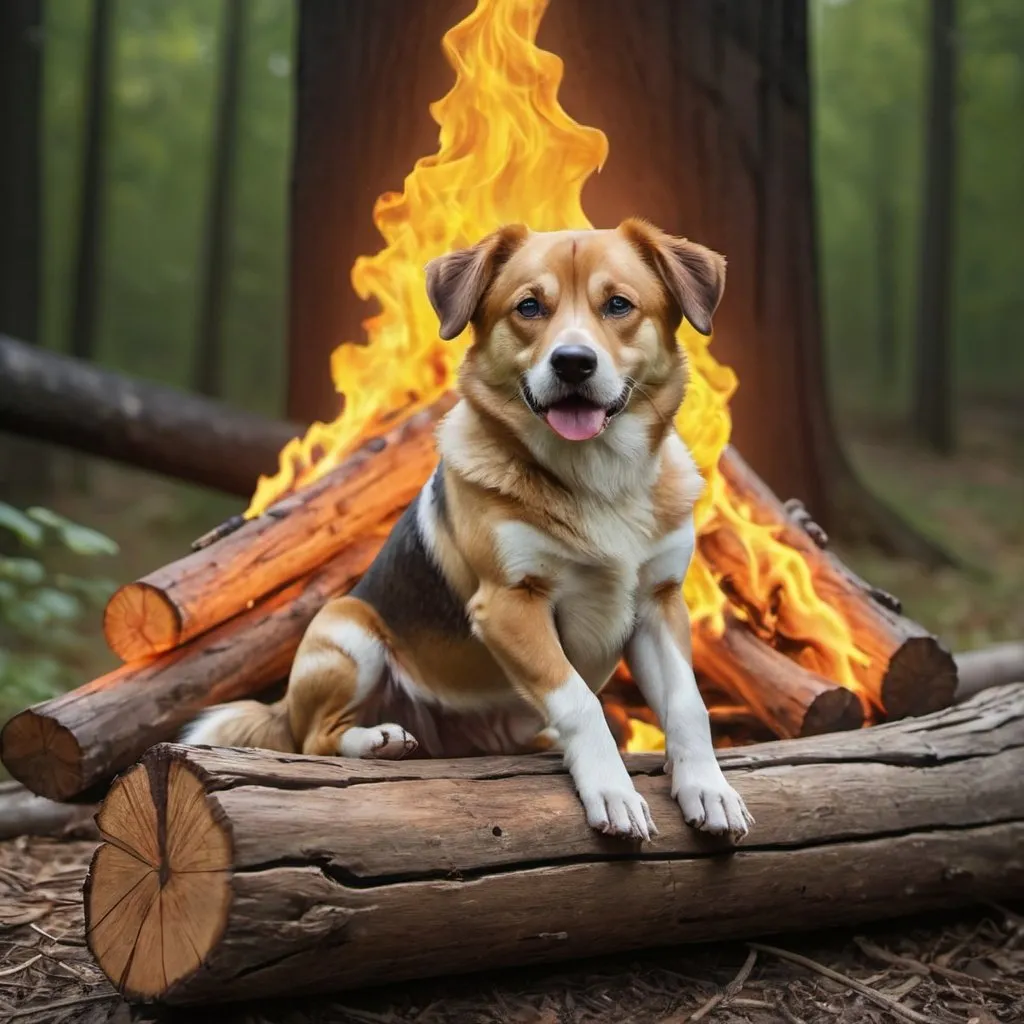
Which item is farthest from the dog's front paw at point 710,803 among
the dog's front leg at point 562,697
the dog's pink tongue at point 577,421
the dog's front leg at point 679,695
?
the dog's pink tongue at point 577,421

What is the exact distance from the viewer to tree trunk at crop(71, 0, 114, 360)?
1296 centimetres

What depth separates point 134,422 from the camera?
21.8 ft

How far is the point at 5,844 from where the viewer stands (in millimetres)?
4309

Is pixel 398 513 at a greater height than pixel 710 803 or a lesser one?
lesser

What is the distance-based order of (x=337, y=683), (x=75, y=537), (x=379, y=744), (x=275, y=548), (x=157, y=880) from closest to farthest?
(x=157, y=880)
(x=379, y=744)
(x=337, y=683)
(x=275, y=548)
(x=75, y=537)

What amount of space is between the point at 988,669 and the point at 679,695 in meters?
2.77

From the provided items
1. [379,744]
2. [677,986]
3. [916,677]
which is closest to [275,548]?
[379,744]

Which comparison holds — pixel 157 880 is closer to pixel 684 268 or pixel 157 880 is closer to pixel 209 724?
pixel 209 724

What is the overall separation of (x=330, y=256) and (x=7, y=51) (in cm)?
572

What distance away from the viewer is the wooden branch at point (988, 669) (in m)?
5.24

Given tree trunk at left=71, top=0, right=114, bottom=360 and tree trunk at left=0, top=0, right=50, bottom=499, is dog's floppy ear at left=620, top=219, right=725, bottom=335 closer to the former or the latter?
tree trunk at left=0, top=0, right=50, bottom=499

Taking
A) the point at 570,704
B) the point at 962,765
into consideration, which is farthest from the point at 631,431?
the point at 962,765

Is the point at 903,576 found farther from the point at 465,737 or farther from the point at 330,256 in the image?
the point at 465,737

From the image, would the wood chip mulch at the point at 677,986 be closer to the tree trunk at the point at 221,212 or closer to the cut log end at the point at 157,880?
the cut log end at the point at 157,880
